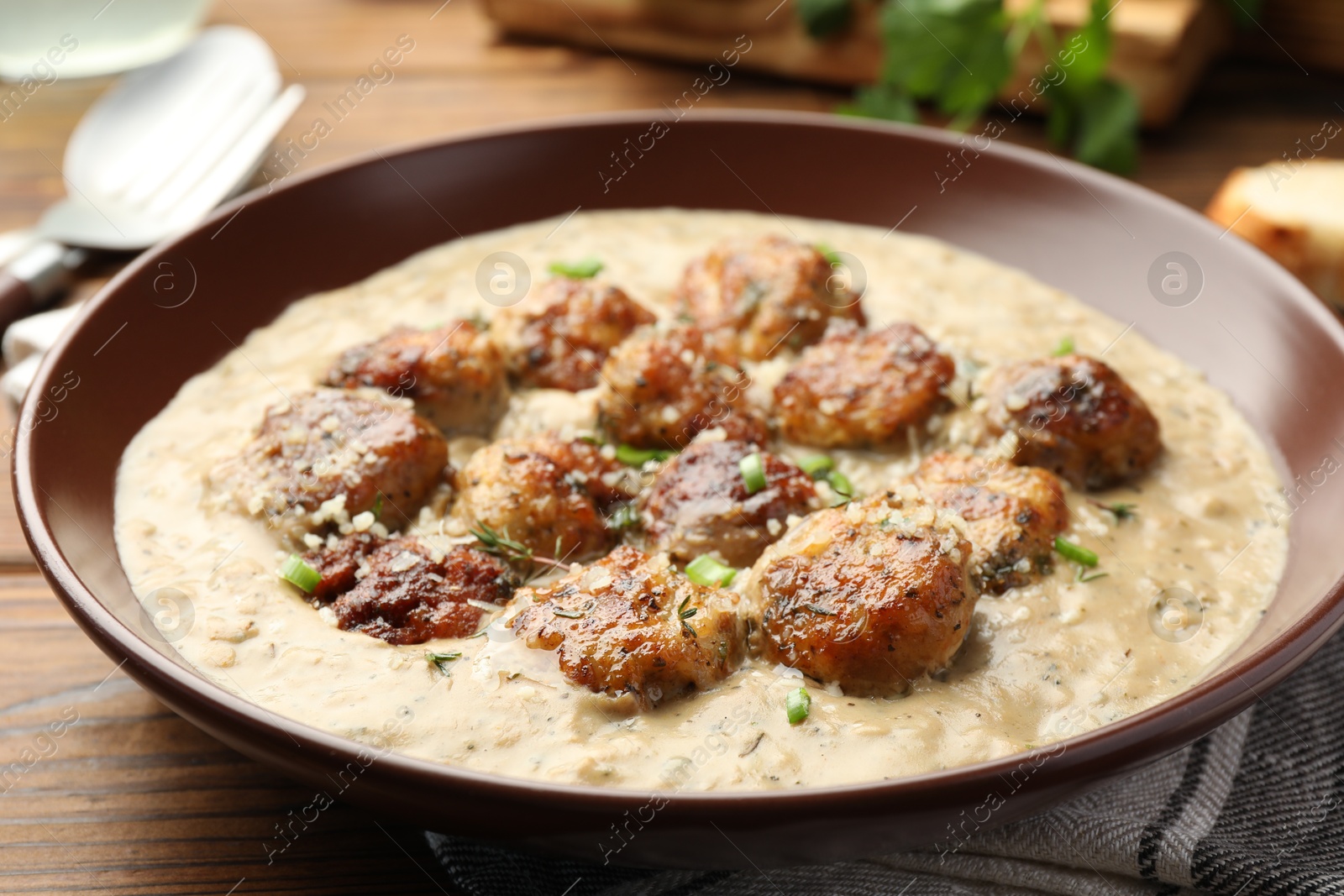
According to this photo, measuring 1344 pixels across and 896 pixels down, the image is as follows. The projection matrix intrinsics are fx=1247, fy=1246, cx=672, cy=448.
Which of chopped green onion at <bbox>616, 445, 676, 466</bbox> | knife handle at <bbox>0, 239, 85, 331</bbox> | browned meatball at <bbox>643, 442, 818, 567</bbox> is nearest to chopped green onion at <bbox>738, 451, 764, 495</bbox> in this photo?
browned meatball at <bbox>643, 442, 818, 567</bbox>

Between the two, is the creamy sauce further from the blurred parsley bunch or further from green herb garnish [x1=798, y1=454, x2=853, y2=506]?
the blurred parsley bunch

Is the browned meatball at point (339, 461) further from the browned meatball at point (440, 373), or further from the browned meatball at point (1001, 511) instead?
the browned meatball at point (1001, 511)

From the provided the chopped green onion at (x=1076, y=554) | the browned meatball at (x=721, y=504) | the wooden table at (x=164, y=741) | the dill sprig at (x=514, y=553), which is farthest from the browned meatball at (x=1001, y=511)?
the wooden table at (x=164, y=741)

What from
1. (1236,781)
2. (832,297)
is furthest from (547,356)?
(1236,781)

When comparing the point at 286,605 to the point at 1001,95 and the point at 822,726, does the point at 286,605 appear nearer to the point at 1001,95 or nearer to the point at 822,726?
the point at 822,726

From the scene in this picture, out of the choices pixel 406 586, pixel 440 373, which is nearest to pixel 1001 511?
pixel 406 586

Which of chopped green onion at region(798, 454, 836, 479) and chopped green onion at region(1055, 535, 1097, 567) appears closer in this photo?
chopped green onion at region(1055, 535, 1097, 567)
